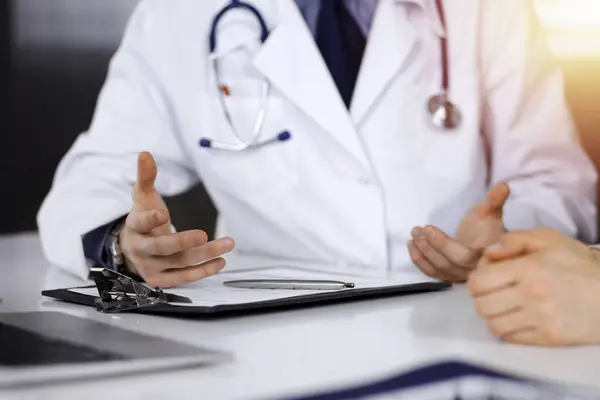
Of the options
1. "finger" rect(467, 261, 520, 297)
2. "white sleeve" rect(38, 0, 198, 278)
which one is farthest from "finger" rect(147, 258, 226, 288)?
"finger" rect(467, 261, 520, 297)

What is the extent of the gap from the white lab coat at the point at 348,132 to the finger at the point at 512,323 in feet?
2.02

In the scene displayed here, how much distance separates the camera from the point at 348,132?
1210 millimetres

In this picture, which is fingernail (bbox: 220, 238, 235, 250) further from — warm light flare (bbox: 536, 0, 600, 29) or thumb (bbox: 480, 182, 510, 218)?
warm light flare (bbox: 536, 0, 600, 29)

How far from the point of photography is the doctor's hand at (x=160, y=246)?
83cm

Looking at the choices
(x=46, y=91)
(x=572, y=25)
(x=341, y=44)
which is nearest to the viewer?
(x=341, y=44)

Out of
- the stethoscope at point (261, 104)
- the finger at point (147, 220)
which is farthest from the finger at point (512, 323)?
the stethoscope at point (261, 104)

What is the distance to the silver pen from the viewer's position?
763 mm

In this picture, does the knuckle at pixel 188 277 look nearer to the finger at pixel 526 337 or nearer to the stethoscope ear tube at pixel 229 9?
the finger at pixel 526 337

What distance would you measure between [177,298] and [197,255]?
0.14 metres

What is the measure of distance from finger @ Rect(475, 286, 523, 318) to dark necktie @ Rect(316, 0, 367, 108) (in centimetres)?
72

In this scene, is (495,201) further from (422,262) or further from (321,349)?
(321,349)

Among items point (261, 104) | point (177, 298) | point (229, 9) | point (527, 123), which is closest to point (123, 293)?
point (177, 298)

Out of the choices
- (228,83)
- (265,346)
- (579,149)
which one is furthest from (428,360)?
(579,149)

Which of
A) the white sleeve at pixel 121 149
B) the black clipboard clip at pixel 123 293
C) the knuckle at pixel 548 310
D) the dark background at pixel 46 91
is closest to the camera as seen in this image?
the knuckle at pixel 548 310
